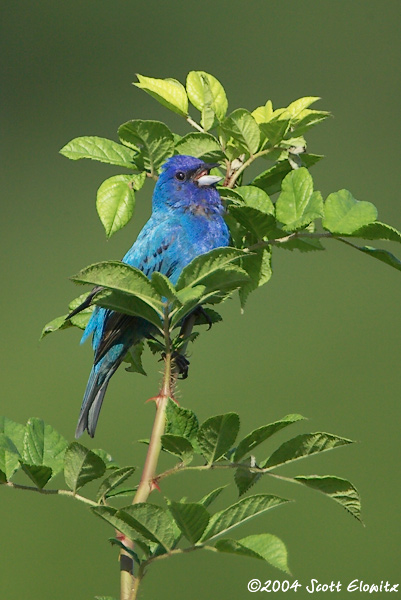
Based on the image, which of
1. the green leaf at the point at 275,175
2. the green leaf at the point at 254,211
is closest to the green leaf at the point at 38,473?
the green leaf at the point at 254,211

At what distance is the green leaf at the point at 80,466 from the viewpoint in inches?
40.3

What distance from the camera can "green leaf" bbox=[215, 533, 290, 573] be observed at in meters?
0.97

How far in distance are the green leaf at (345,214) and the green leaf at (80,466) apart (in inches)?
17.7

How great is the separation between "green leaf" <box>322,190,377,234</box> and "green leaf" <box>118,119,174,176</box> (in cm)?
33

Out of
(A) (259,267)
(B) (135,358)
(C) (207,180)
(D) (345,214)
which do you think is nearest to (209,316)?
(B) (135,358)

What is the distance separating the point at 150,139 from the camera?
144cm

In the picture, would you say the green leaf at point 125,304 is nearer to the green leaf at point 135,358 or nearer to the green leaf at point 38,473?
the green leaf at point 38,473

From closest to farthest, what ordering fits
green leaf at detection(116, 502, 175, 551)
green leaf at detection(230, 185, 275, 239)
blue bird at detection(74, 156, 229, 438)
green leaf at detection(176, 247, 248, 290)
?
green leaf at detection(116, 502, 175, 551)
green leaf at detection(176, 247, 248, 290)
green leaf at detection(230, 185, 275, 239)
blue bird at detection(74, 156, 229, 438)

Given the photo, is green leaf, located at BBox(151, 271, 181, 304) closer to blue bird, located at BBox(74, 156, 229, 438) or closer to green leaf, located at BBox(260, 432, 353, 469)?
green leaf, located at BBox(260, 432, 353, 469)

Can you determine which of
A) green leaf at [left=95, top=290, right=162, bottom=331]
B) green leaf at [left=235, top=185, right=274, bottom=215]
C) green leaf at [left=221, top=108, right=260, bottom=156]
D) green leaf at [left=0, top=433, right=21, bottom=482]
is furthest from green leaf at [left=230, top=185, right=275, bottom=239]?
green leaf at [left=0, top=433, right=21, bottom=482]

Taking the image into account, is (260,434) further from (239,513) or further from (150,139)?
(150,139)

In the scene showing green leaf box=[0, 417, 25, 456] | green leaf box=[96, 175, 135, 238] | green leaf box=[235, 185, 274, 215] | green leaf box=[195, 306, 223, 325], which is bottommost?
green leaf box=[0, 417, 25, 456]

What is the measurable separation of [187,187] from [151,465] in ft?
3.39

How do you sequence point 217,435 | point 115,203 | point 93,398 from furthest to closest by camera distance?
point 93,398, point 115,203, point 217,435
